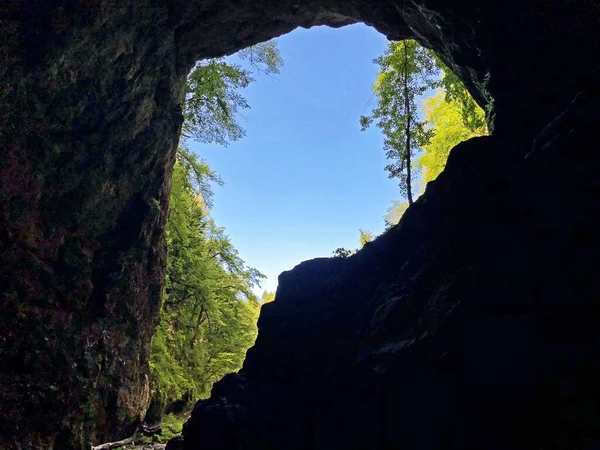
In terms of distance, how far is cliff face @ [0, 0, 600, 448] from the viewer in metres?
6.11

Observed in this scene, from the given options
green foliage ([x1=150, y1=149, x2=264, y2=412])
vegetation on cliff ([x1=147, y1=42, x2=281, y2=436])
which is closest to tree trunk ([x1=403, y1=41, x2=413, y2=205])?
vegetation on cliff ([x1=147, y1=42, x2=281, y2=436])

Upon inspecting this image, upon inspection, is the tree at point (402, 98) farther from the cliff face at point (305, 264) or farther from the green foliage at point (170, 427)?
the green foliage at point (170, 427)

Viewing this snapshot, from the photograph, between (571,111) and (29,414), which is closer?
(571,111)

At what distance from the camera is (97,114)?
10.6 metres

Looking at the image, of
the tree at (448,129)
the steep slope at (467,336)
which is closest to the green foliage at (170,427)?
the steep slope at (467,336)

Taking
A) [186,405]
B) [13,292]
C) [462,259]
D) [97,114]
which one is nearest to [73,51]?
[97,114]

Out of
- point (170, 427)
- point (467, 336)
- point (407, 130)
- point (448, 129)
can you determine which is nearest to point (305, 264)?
point (467, 336)

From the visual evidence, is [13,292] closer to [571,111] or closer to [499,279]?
[499,279]

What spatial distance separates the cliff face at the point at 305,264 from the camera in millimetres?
6109

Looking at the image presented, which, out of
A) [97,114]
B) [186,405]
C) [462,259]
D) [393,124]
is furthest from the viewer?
[186,405]

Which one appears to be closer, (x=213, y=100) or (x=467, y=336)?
(x=467, y=336)

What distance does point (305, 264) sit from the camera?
13125 mm

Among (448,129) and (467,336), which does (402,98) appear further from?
(467,336)

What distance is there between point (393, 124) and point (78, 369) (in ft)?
49.2
